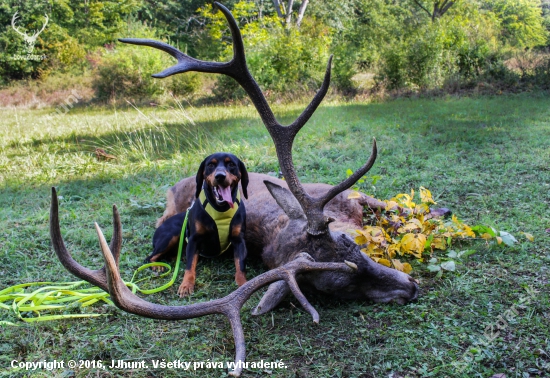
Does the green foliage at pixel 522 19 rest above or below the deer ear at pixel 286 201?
above

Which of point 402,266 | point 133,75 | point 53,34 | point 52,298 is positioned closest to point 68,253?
point 52,298

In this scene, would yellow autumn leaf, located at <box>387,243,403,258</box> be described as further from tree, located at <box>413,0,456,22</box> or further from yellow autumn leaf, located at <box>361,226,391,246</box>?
tree, located at <box>413,0,456,22</box>

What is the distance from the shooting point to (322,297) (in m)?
3.37

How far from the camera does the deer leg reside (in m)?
3.80

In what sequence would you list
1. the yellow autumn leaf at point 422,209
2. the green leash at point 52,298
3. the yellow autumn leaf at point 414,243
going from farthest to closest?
the yellow autumn leaf at point 422,209 < the yellow autumn leaf at point 414,243 < the green leash at point 52,298

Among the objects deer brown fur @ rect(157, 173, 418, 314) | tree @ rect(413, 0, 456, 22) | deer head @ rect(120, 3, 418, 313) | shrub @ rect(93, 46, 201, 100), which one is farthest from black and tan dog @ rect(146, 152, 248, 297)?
tree @ rect(413, 0, 456, 22)

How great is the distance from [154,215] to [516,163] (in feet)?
16.2

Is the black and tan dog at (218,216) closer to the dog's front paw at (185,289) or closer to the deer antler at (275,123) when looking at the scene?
the dog's front paw at (185,289)

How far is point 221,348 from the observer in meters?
2.95

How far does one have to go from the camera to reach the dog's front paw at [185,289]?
Answer: 3774mm

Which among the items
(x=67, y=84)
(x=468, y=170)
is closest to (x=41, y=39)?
(x=67, y=84)

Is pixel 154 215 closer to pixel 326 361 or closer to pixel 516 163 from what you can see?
pixel 326 361

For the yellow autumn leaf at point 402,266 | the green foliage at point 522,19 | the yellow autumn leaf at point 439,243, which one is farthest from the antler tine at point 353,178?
the green foliage at point 522,19

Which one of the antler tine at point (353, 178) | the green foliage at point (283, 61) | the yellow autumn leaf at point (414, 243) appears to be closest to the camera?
the antler tine at point (353, 178)
